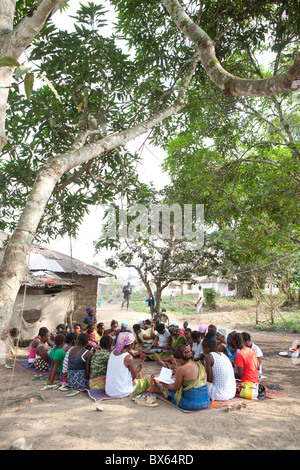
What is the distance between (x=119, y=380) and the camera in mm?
4516

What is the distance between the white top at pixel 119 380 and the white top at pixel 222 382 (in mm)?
1236

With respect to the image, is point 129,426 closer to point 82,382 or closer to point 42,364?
point 82,382

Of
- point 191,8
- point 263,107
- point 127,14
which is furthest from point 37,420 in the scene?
point 263,107

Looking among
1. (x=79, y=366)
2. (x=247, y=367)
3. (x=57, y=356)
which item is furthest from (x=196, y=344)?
(x=57, y=356)

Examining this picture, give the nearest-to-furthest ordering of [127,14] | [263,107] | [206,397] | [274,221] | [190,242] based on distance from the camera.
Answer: [206,397] < [127,14] < [274,221] < [263,107] < [190,242]

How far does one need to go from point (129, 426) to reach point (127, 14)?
7.31 meters

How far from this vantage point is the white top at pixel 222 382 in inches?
171

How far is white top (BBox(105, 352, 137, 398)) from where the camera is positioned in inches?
178

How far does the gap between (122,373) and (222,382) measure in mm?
1490

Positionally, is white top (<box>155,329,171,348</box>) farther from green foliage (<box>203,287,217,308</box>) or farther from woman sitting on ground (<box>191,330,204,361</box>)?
green foliage (<box>203,287,217,308</box>)

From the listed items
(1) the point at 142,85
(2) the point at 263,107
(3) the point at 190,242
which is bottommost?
(3) the point at 190,242

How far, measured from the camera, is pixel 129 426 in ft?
11.2

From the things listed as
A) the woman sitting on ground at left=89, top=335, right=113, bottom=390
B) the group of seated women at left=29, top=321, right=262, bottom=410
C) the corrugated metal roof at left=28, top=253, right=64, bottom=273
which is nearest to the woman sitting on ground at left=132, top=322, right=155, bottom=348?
the group of seated women at left=29, top=321, right=262, bottom=410
